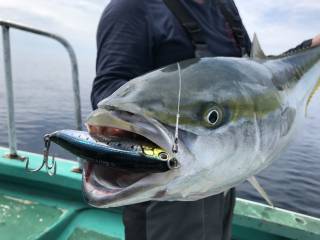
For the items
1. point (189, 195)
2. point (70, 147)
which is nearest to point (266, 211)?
point (189, 195)

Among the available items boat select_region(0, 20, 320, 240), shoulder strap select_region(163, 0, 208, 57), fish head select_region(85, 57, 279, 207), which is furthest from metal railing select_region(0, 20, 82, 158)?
fish head select_region(85, 57, 279, 207)

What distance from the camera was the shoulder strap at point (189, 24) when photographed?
184 cm

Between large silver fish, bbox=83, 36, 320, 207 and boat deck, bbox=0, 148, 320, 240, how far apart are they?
160 cm

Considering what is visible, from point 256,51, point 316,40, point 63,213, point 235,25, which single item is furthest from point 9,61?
point 316,40

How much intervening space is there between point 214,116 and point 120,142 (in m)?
0.32

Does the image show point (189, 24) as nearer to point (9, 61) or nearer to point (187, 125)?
point (187, 125)

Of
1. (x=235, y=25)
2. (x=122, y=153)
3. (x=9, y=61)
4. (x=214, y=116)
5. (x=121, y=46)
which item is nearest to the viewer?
(x=122, y=153)

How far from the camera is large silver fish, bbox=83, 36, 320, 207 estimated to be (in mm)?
1188

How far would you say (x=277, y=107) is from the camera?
1613 mm

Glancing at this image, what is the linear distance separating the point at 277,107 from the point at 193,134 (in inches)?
20.8

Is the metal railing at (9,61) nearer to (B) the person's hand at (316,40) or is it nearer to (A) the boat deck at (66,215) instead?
(A) the boat deck at (66,215)

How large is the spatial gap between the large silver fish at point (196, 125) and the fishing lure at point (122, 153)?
1.4 inches

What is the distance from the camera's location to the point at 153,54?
1.84 meters

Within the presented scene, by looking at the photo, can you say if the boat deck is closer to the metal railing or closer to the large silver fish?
the metal railing
